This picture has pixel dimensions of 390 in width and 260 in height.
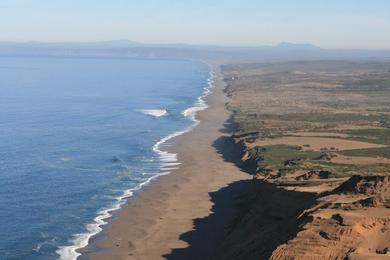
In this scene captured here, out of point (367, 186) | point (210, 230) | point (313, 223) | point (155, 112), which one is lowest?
point (155, 112)

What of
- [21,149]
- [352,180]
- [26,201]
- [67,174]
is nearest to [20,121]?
[21,149]

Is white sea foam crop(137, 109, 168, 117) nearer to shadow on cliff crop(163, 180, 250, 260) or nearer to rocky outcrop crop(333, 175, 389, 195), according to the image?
shadow on cliff crop(163, 180, 250, 260)

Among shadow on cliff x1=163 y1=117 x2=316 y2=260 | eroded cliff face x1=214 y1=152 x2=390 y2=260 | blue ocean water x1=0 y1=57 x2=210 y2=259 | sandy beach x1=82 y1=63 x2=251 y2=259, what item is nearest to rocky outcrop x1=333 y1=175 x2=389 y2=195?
eroded cliff face x1=214 y1=152 x2=390 y2=260

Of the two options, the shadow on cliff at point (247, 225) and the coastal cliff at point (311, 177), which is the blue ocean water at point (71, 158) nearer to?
the shadow on cliff at point (247, 225)

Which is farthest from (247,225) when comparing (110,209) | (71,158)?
(71,158)

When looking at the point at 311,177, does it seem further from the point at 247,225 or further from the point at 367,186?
the point at 367,186
